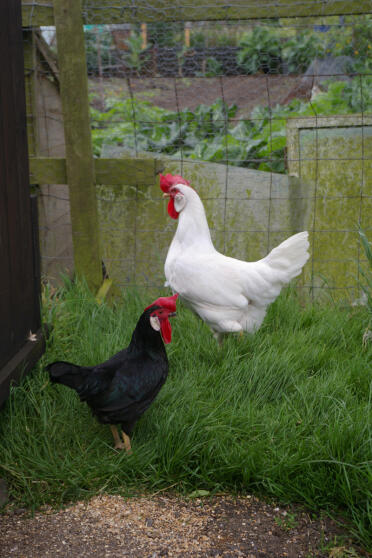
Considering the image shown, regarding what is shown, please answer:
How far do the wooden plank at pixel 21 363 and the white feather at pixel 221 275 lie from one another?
90 centimetres

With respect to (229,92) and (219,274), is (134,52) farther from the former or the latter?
(219,274)

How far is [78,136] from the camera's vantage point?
3877mm

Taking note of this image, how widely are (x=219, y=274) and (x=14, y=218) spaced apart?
129 cm

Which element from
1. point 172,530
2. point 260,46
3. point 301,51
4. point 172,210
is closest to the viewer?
point 172,530

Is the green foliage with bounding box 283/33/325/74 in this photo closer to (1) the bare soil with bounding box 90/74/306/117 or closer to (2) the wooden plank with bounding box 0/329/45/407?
(1) the bare soil with bounding box 90/74/306/117

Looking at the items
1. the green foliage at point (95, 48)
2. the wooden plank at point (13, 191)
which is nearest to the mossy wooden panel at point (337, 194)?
the wooden plank at point (13, 191)

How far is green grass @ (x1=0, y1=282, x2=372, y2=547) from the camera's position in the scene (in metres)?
2.34

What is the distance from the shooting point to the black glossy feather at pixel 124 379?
8.02 ft

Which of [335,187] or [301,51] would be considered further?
[301,51]

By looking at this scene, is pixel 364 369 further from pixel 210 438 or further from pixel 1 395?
pixel 1 395

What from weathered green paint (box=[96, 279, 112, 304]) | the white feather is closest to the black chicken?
the white feather

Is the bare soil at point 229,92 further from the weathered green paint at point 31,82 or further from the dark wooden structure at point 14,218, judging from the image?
the dark wooden structure at point 14,218

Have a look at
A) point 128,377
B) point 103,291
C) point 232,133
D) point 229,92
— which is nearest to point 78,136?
point 103,291

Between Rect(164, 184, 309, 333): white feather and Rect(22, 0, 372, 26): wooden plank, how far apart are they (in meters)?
1.27
